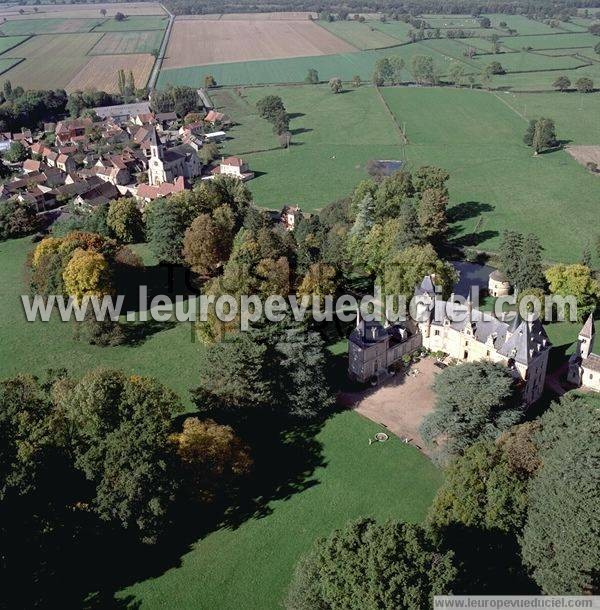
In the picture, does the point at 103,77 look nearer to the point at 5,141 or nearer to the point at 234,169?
the point at 5,141

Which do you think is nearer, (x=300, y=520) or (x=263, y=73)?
(x=300, y=520)

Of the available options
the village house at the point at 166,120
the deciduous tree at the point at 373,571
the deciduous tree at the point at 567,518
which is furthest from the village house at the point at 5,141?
the deciduous tree at the point at 567,518

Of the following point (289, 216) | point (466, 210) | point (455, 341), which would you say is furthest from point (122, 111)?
point (455, 341)

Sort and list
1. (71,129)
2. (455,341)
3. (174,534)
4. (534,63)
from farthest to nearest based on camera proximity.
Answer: (534,63), (71,129), (455,341), (174,534)

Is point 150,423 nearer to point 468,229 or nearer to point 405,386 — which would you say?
point 405,386

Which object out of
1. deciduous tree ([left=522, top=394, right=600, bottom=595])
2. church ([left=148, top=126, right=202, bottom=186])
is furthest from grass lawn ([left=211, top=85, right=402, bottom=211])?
deciduous tree ([left=522, top=394, right=600, bottom=595])

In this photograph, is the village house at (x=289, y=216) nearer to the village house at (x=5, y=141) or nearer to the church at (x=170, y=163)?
the church at (x=170, y=163)
